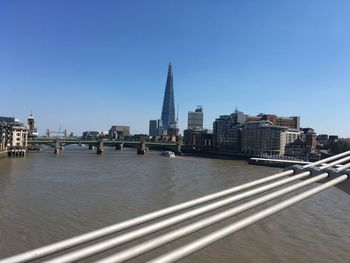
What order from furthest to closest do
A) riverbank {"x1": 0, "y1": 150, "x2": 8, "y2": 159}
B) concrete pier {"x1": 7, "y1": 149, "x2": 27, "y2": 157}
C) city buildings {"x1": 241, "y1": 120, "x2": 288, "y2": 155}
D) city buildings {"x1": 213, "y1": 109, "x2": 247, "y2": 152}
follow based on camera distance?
city buildings {"x1": 213, "y1": 109, "x2": 247, "y2": 152} → city buildings {"x1": 241, "y1": 120, "x2": 288, "y2": 155} → concrete pier {"x1": 7, "y1": 149, "x2": 27, "y2": 157} → riverbank {"x1": 0, "y1": 150, "x2": 8, "y2": 159}

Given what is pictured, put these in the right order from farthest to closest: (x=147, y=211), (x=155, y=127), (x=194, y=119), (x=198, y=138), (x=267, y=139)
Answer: (x=155, y=127)
(x=194, y=119)
(x=198, y=138)
(x=267, y=139)
(x=147, y=211)

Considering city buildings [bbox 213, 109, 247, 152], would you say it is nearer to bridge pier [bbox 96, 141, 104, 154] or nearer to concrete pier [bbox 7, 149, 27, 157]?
bridge pier [bbox 96, 141, 104, 154]

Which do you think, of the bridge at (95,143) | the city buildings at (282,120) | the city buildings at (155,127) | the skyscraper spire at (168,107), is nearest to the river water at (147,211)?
the bridge at (95,143)

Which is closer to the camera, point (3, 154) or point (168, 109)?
point (3, 154)

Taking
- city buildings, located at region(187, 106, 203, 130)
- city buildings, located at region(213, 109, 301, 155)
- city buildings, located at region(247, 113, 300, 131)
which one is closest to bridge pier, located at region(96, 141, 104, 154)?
city buildings, located at region(213, 109, 301, 155)

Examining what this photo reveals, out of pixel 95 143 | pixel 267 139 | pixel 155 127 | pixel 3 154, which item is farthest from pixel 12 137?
pixel 155 127

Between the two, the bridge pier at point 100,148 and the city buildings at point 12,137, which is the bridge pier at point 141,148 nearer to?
the bridge pier at point 100,148

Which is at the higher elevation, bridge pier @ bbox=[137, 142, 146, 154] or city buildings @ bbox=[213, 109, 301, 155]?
city buildings @ bbox=[213, 109, 301, 155]

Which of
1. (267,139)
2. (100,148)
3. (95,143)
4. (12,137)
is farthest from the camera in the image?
(267,139)

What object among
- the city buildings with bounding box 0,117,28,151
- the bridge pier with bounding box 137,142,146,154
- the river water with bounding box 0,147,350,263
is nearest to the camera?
the river water with bounding box 0,147,350,263

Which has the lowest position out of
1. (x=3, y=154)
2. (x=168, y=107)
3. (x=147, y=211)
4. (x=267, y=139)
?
(x=147, y=211)

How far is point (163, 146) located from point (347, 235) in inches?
2580

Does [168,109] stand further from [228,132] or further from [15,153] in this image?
[15,153]

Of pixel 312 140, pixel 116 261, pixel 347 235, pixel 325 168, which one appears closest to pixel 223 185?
pixel 347 235
